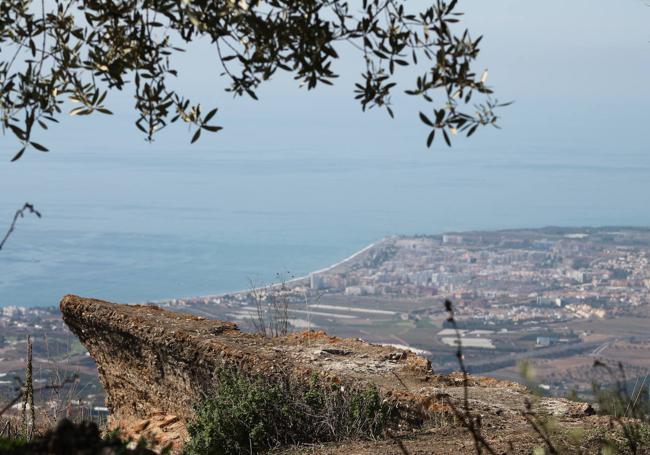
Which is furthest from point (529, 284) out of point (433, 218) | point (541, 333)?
point (433, 218)

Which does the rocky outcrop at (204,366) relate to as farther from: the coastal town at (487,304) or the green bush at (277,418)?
the coastal town at (487,304)

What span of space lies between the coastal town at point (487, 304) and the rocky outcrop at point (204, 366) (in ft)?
13.9

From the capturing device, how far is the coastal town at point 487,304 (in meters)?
29.5

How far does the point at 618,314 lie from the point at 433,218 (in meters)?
69.6

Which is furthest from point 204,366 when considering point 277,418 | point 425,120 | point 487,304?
point 487,304

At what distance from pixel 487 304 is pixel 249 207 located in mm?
84998

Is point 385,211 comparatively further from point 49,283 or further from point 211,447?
point 211,447

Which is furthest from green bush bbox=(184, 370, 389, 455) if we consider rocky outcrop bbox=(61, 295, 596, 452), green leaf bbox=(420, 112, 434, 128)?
green leaf bbox=(420, 112, 434, 128)

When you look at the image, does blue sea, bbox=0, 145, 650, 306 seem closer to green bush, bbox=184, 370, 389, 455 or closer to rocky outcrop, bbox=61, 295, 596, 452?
rocky outcrop, bbox=61, 295, 596, 452

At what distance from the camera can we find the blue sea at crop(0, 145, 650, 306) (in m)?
75.7

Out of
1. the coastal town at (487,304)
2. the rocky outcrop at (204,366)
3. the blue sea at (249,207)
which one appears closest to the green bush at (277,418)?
the rocky outcrop at (204,366)

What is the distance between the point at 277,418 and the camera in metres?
5.90

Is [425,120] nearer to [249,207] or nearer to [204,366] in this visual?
[204,366]

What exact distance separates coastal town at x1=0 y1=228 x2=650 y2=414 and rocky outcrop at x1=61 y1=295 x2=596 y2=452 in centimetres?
425
